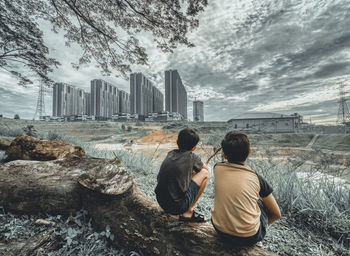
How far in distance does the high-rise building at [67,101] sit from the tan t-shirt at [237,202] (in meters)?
54.7

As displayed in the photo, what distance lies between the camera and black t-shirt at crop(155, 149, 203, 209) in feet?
4.28

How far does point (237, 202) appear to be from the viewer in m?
1.04

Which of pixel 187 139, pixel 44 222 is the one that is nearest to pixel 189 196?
pixel 187 139

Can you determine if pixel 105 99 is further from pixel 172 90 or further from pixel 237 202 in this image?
pixel 237 202

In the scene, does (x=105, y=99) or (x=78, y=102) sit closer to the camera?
(x=78, y=102)

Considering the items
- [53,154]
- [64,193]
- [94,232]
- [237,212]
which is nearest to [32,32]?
[53,154]

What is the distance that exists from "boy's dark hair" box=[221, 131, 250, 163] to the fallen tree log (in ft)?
2.00

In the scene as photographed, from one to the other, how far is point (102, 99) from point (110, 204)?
70756mm

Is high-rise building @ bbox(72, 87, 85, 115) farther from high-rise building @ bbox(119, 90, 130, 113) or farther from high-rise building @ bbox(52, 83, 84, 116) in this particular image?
high-rise building @ bbox(119, 90, 130, 113)

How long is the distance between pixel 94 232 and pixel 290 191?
8.98ft

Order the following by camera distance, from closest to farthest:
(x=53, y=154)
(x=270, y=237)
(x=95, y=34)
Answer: (x=270, y=237) < (x=53, y=154) < (x=95, y=34)

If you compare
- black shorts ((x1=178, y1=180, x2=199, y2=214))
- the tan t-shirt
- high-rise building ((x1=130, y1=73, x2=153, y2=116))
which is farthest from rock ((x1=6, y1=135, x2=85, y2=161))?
high-rise building ((x1=130, y1=73, x2=153, y2=116))

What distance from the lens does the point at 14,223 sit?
54.7 inches

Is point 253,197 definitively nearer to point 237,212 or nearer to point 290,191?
point 237,212
